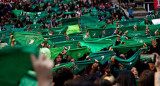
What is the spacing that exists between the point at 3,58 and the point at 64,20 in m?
14.4

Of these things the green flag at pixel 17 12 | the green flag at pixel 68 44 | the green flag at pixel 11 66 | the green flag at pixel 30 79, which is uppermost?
the green flag at pixel 17 12

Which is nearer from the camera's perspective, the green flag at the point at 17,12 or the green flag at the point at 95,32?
the green flag at the point at 95,32

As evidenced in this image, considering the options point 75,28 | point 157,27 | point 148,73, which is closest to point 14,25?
point 75,28

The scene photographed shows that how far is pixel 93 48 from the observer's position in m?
9.59

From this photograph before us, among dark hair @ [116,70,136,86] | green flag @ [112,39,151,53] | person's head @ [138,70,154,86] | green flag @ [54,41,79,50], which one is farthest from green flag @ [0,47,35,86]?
green flag @ [54,41,79,50]

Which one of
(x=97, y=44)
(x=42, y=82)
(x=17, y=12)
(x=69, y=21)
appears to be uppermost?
(x=17, y=12)

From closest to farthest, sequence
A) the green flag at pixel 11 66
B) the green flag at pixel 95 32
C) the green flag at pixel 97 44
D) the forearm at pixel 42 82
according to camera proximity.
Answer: the forearm at pixel 42 82
the green flag at pixel 11 66
the green flag at pixel 97 44
the green flag at pixel 95 32

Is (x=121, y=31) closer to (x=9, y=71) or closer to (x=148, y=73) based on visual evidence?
(x=148, y=73)

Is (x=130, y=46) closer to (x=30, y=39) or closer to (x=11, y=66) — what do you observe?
(x=30, y=39)

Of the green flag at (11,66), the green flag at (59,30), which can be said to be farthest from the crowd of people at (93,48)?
the green flag at (11,66)

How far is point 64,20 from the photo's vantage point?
16.7 m

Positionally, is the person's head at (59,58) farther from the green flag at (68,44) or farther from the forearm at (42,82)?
the forearm at (42,82)

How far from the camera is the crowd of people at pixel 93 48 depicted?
349 cm

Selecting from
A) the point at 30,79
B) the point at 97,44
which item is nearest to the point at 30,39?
the point at 97,44
